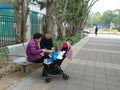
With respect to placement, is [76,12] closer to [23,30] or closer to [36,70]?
[23,30]

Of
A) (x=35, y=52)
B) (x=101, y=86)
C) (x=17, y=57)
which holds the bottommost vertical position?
(x=101, y=86)

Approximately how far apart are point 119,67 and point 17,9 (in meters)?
5.14

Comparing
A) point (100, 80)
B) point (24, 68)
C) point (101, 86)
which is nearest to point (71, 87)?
point (101, 86)

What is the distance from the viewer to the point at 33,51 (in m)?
6.23

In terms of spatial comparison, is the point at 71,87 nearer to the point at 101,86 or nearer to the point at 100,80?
the point at 101,86

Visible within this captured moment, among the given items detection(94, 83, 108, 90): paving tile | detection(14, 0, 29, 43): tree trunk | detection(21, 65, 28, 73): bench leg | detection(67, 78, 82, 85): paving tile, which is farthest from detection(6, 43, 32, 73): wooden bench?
detection(14, 0, 29, 43): tree trunk

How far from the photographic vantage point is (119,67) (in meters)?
8.76

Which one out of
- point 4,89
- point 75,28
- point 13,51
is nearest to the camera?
point 4,89

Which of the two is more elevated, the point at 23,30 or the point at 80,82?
the point at 23,30

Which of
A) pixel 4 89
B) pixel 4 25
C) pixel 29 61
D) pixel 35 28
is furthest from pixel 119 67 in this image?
pixel 35 28

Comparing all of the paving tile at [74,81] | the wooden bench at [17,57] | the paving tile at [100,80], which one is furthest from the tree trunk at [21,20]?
the paving tile at [100,80]

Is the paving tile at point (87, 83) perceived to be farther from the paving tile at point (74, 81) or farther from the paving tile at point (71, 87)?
the paving tile at point (71, 87)

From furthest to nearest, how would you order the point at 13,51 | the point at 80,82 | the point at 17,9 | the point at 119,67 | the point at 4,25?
the point at 4,25 < the point at 17,9 < the point at 119,67 < the point at 13,51 < the point at 80,82

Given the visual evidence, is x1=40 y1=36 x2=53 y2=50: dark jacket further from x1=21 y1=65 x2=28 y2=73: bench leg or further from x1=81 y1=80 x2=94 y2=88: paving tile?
x1=81 y1=80 x2=94 y2=88: paving tile
